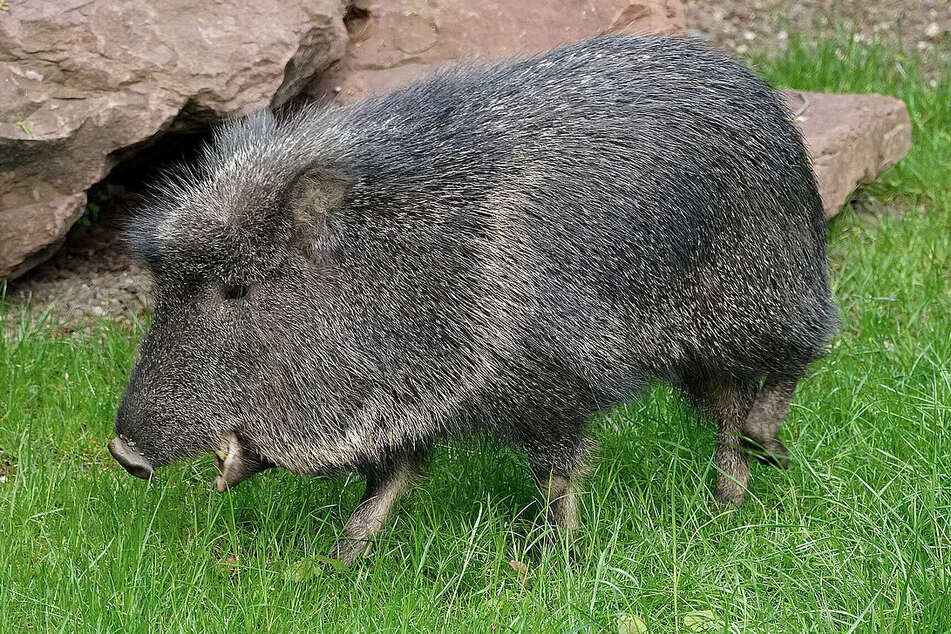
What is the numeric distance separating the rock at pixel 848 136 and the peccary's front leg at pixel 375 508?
2.82 metres

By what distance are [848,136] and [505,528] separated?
9.90 ft

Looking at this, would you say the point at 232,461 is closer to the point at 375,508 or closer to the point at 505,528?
the point at 375,508

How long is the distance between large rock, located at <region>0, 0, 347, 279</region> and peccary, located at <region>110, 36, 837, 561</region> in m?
1.24

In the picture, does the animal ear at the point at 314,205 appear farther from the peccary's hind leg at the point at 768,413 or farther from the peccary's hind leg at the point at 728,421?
the peccary's hind leg at the point at 768,413

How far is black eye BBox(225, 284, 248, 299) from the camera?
3355mm

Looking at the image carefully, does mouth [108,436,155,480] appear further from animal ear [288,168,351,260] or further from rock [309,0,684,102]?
rock [309,0,684,102]

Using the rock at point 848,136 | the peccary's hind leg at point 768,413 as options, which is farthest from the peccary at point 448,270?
the rock at point 848,136

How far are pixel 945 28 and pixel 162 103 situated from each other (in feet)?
16.3

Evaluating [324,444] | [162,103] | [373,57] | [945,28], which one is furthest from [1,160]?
[945,28]

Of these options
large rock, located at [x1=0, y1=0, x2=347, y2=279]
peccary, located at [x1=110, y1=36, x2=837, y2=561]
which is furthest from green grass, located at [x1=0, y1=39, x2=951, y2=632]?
large rock, located at [x1=0, y1=0, x2=347, y2=279]

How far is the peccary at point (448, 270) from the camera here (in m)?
3.33

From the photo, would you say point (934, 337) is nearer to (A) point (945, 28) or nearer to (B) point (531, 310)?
(B) point (531, 310)

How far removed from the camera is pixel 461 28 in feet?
18.1

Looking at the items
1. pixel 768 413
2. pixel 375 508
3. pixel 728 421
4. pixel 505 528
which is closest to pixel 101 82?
pixel 375 508
